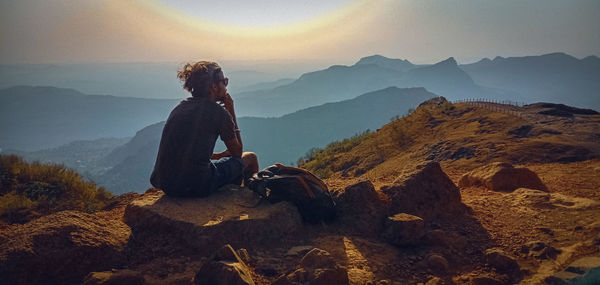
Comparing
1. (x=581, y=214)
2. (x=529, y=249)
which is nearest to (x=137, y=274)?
(x=529, y=249)

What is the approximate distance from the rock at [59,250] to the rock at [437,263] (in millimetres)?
3275

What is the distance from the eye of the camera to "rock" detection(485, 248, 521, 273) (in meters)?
3.30

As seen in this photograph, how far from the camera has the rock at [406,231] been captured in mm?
3885

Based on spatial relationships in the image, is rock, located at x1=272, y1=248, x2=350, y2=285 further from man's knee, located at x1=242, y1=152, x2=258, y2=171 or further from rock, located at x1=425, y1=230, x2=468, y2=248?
man's knee, located at x1=242, y1=152, x2=258, y2=171

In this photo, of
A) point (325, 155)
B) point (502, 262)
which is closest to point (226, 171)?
point (502, 262)

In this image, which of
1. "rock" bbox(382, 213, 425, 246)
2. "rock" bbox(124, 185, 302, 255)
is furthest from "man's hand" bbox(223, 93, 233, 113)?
"rock" bbox(382, 213, 425, 246)

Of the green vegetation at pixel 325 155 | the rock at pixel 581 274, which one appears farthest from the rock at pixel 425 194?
the green vegetation at pixel 325 155

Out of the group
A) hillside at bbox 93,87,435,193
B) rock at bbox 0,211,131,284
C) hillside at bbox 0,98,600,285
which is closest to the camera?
rock at bbox 0,211,131,284

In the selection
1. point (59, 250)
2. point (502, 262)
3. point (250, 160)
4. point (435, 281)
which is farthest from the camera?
point (250, 160)

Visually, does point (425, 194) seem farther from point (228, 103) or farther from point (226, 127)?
point (228, 103)

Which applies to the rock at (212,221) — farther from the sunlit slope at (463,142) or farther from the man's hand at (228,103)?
the sunlit slope at (463,142)

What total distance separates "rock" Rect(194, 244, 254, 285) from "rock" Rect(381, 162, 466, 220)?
2.65m

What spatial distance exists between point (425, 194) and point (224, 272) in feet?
10.9

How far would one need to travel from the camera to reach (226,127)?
4332 mm
